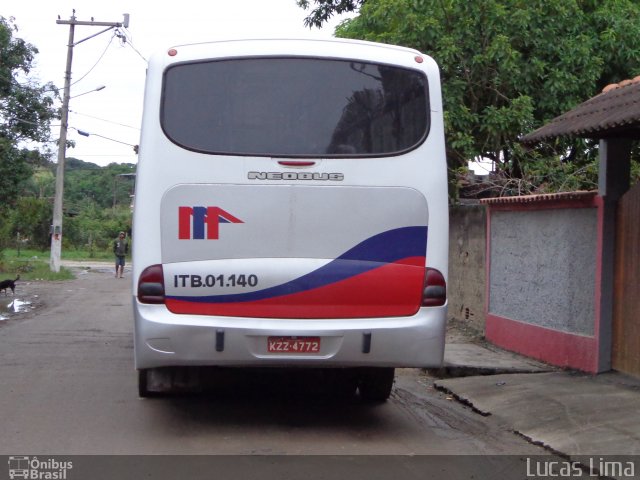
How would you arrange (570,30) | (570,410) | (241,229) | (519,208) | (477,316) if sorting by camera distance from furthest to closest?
1. (570,30)
2. (477,316)
3. (519,208)
4. (570,410)
5. (241,229)

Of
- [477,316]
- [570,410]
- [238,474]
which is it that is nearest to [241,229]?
[238,474]

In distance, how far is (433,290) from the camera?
696cm

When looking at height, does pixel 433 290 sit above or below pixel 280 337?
above

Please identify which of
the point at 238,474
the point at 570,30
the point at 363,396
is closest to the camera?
the point at 238,474

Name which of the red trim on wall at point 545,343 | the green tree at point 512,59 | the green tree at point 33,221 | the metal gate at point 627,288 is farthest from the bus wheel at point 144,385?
the green tree at point 33,221

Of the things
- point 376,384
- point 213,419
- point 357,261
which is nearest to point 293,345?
point 357,261

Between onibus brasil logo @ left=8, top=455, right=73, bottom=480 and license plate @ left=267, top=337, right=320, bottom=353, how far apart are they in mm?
1739

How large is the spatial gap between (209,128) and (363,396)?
11.1 feet

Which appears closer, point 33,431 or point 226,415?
point 33,431

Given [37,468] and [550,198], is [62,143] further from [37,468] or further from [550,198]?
[37,468]

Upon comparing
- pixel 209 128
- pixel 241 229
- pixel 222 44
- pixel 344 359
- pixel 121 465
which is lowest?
pixel 121 465

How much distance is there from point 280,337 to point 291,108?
1862 millimetres

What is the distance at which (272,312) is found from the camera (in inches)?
267

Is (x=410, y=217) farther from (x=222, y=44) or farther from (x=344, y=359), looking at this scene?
(x=222, y=44)
